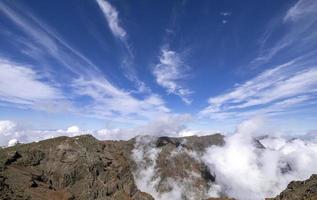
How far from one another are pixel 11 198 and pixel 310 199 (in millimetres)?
182734

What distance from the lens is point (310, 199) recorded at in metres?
190

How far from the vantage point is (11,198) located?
19950 cm
